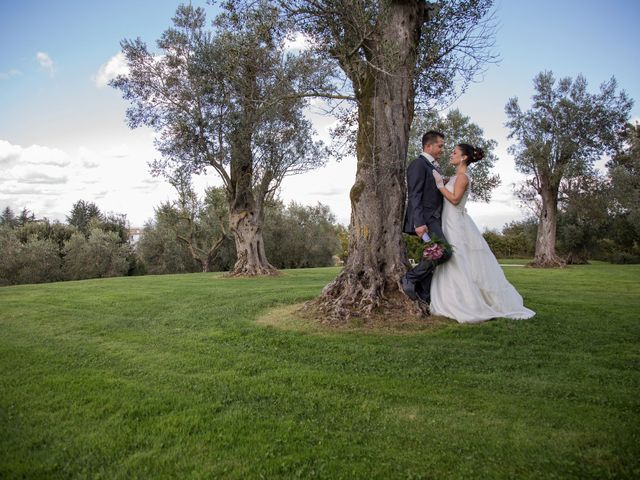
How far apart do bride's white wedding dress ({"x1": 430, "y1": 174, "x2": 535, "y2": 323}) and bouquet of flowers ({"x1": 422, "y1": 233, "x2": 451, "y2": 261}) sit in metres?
0.37

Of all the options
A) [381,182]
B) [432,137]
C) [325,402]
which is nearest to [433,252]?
[381,182]

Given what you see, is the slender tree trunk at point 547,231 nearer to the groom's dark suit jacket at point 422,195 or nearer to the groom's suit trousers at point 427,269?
the groom's suit trousers at point 427,269

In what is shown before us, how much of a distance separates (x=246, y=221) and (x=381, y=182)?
56.7 feet

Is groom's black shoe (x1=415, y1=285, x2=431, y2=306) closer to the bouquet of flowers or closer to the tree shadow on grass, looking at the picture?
the tree shadow on grass

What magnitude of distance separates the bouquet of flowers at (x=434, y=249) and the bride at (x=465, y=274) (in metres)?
0.38

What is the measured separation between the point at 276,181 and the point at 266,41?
16.0 metres

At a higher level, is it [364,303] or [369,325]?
[364,303]

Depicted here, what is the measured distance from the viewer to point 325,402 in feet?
14.5

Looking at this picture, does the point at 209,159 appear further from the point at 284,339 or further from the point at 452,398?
the point at 452,398

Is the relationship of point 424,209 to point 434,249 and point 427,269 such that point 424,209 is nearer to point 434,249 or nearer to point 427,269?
point 434,249

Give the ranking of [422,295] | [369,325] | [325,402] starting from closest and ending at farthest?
[325,402], [369,325], [422,295]

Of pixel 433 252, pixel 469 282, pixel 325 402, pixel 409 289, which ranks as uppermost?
pixel 433 252

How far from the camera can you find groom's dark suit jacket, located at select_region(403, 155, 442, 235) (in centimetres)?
838

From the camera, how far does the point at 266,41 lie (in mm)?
9594
